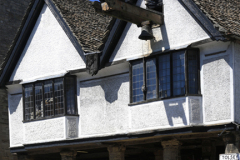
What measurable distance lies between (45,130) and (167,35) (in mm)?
6338

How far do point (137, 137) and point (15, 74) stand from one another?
22.4 ft

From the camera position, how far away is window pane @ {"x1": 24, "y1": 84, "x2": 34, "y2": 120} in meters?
19.9

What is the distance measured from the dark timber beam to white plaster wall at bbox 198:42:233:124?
1803mm

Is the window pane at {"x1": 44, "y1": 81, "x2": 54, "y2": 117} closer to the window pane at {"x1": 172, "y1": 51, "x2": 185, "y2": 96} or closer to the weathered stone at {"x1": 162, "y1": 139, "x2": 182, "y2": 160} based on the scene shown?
the weathered stone at {"x1": 162, "y1": 139, "x2": 182, "y2": 160}

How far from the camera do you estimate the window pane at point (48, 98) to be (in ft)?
62.7

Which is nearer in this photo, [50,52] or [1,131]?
[50,52]

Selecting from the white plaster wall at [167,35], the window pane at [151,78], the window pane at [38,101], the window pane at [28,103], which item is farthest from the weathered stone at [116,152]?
the window pane at [28,103]

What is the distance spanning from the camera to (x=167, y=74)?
15883 millimetres

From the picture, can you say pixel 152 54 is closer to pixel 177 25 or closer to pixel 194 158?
pixel 177 25

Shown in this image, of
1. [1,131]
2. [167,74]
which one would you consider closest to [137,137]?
[167,74]

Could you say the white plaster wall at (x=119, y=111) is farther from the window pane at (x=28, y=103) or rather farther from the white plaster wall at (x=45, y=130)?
the window pane at (x=28, y=103)

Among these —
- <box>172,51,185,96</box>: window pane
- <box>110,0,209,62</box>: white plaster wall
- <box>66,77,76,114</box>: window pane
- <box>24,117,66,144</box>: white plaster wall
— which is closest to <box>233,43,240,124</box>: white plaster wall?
<box>110,0,209,62</box>: white plaster wall

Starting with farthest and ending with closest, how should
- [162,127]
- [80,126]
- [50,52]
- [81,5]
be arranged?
[81,5] → [50,52] → [80,126] → [162,127]

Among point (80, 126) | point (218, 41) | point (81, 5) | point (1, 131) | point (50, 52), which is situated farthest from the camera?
point (1, 131)
